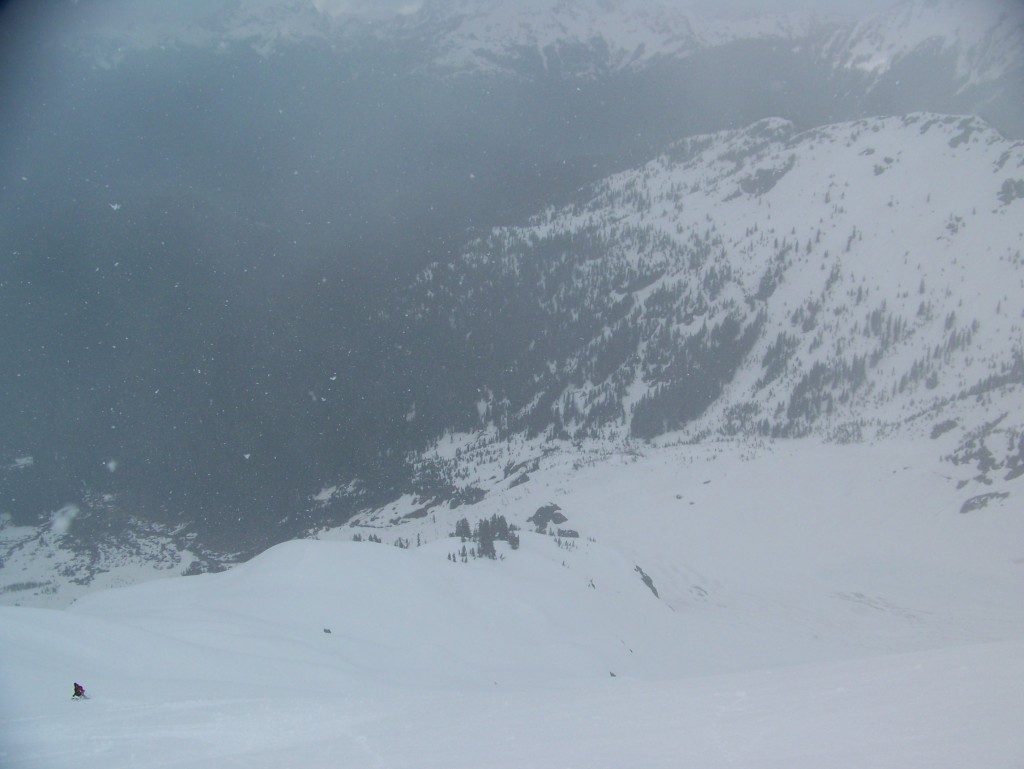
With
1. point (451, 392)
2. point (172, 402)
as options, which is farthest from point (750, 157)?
point (172, 402)

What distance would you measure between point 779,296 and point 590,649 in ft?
337

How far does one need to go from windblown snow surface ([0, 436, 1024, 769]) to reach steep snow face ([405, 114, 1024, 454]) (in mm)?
19511

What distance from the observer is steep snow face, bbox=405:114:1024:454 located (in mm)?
84562

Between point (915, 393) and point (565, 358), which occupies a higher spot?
point (565, 358)

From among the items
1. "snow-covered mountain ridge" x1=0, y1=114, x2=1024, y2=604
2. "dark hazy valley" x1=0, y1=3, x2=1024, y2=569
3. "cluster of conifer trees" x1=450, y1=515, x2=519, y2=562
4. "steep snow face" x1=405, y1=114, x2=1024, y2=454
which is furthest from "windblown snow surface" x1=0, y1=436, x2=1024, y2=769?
"dark hazy valley" x1=0, y1=3, x2=1024, y2=569

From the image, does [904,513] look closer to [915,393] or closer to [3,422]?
[915,393]

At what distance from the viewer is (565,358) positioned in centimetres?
13100

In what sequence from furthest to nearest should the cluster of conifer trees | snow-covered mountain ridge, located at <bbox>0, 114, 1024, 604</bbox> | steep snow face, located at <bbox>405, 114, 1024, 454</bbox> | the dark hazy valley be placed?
the dark hazy valley → steep snow face, located at <bbox>405, 114, 1024, 454</bbox> → snow-covered mountain ridge, located at <bbox>0, 114, 1024, 604</bbox> → the cluster of conifer trees

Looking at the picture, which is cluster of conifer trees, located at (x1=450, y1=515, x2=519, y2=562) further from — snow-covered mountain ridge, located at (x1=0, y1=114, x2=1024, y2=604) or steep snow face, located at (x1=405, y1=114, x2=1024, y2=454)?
steep snow face, located at (x1=405, y1=114, x2=1024, y2=454)

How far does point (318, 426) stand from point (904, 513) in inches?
4507

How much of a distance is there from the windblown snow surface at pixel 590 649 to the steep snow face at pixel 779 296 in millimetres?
19511

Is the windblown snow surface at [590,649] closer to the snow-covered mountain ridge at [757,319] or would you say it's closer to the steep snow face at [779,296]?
the snow-covered mountain ridge at [757,319]

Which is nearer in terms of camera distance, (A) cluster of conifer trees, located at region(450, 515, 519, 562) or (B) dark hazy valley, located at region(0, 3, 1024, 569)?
(A) cluster of conifer trees, located at region(450, 515, 519, 562)

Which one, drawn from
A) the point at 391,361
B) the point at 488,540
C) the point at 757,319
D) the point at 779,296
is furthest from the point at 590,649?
the point at 391,361
